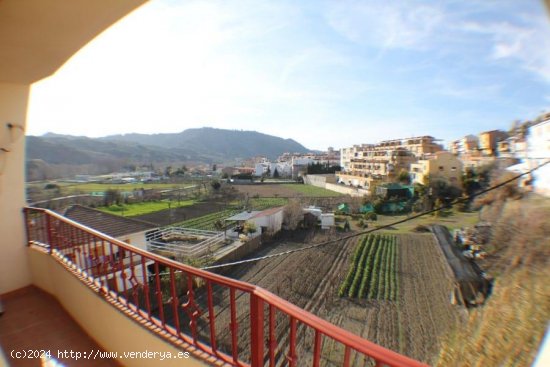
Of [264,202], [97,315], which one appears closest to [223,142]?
[264,202]

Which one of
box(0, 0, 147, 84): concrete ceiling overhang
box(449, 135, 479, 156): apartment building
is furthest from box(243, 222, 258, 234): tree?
box(0, 0, 147, 84): concrete ceiling overhang

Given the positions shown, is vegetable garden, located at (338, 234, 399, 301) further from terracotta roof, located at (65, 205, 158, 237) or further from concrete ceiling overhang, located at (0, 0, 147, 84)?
concrete ceiling overhang, located at (0, 0, 147, 84)

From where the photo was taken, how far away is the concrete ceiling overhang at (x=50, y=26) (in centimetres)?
98

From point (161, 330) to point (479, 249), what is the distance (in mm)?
6533

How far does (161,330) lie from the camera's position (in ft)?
3.69

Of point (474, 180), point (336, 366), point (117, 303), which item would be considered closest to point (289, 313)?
point (117, 303)

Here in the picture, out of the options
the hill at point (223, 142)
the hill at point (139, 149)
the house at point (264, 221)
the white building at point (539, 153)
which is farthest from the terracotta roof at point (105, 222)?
the hill at point (223, 142)

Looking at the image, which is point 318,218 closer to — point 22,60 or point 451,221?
point 451,221

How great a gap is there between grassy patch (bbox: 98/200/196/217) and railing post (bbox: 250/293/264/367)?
10.3 m

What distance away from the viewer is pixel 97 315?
1.44 metres

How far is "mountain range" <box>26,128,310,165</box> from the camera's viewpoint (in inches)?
518

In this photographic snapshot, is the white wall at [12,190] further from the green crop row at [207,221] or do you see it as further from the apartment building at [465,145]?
the green crop row at [207,221]

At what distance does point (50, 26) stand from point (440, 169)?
8291 millimetres

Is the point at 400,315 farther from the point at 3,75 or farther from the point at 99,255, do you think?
the point at 3,75
